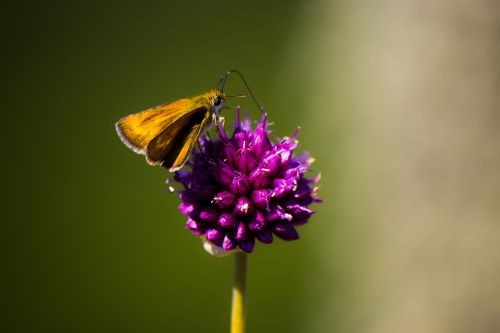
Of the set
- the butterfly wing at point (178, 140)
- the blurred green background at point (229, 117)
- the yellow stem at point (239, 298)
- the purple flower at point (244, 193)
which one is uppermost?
the blurred green background at point (229, 117)

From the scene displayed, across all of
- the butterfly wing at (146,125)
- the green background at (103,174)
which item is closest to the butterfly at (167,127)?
the butterfly wing at (146,125)

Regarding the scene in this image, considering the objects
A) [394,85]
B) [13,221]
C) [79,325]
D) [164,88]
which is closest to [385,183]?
[394,85]

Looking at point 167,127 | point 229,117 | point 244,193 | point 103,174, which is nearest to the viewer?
point 244,193

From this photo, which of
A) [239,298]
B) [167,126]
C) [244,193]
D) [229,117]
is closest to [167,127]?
[167,126]

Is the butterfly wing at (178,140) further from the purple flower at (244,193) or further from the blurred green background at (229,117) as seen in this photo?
the blurred green background at (229,117)

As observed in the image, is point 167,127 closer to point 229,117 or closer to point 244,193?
point 244,193

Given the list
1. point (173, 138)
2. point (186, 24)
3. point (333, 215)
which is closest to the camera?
point (173, 138)

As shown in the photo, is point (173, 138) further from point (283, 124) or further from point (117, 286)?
point (283, 124)
